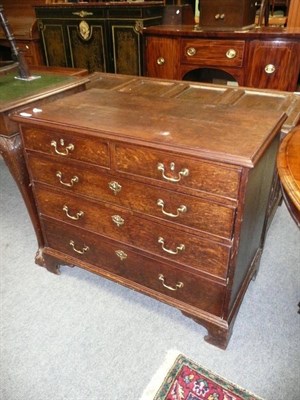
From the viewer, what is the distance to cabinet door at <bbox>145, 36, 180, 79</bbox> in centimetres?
231

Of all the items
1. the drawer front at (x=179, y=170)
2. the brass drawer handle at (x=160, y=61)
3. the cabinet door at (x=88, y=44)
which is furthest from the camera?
the cabinet door at (x=88, y=44)

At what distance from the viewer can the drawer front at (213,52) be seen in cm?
211

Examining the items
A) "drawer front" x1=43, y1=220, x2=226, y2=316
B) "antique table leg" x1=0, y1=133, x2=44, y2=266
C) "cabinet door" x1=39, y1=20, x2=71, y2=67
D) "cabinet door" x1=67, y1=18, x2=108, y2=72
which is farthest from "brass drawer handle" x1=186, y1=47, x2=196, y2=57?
"drawer front" x1=43, y1=220, x2=226, y2=316

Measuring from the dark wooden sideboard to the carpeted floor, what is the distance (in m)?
1.15

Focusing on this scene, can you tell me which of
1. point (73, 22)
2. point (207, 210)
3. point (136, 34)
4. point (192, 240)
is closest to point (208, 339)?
point (192, 240)

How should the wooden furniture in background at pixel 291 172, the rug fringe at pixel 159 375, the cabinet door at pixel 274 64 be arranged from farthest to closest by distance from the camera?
the cabinet door at pixel 274 64, the rug fringe at pixel 159 375, the wooden furniture in background at pixel 291 172

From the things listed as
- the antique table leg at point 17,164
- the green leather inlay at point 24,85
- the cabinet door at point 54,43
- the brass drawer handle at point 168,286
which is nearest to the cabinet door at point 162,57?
the green leather inlay at point 24,85

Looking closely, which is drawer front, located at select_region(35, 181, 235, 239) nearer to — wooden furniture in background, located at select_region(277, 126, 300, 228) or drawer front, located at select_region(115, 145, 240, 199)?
drawer front, located at select_region(115, 145, 240, 199)

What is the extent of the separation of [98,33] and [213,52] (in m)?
1.08

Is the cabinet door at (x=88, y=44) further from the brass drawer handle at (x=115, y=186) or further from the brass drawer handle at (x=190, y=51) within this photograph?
the brass drawer handle at (x=115, y=186)

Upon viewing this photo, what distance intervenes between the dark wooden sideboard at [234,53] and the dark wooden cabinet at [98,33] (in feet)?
0.75

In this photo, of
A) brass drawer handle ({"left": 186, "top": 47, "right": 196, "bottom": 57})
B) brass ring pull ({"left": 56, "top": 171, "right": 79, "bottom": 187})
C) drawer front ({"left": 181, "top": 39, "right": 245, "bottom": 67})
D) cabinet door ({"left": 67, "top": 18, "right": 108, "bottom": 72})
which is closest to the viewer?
brass ring pull ({"left": 56, "top": 171, "right": 79, "bottom": 187})

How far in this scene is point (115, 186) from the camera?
123cm

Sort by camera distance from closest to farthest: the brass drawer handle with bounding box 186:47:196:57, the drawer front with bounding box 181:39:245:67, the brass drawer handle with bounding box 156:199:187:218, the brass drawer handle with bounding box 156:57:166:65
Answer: the brass drawer handle with bounding box 156:199:187:218, the drawer front with bounding box 181:39:245:67, the brass drawer handle with bounding box 186:47:196:57, the brass drawer handle with bounding box 156:57:166:65
